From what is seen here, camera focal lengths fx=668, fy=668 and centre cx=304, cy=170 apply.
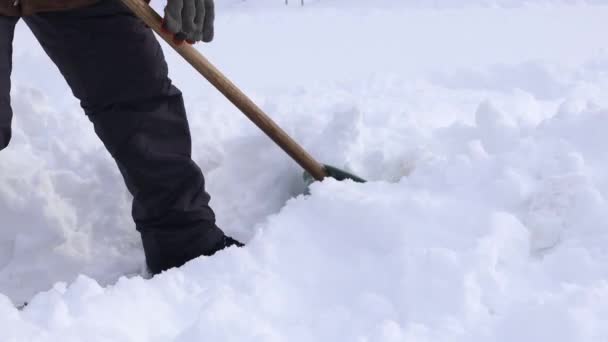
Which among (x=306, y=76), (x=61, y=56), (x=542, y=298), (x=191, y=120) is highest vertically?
(x=306, y=76)

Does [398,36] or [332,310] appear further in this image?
[398,36]

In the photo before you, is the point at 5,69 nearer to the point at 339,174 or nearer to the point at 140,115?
the point at 140,115

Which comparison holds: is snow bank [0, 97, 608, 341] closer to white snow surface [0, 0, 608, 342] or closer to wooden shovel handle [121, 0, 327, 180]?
white snow surface [0, 0, 608, 342]

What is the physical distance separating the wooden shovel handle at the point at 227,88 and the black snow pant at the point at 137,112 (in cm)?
11

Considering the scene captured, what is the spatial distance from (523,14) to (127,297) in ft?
13.7

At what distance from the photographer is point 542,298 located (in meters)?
1.33

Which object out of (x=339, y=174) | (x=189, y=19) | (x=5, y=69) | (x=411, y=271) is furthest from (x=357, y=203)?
(x=5, y=69)

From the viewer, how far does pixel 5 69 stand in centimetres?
174

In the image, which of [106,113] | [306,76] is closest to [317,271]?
[106,113]

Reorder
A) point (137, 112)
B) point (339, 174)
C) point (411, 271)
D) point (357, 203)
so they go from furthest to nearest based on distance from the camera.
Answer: point (339, 174)
point (137, 112)
point (357, 203)
point (411, 271)

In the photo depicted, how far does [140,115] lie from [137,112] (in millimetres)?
12

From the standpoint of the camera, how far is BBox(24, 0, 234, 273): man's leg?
185 centimetres

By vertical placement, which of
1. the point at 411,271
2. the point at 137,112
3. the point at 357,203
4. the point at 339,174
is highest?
the point at 339,174

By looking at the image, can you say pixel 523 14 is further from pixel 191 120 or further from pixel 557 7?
pixel 191 120
